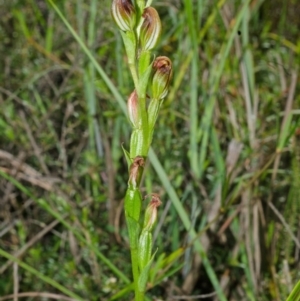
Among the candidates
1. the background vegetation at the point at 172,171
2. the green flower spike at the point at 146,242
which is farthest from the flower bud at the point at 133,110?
the background vegetation at the point at 172,171

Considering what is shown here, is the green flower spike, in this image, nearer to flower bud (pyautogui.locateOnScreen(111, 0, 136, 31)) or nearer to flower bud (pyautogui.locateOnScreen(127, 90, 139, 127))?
flower bud (pyautogui.locateOnScreen(127, 90, 139, 127))

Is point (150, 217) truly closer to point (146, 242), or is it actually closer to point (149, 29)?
point (146, 242)

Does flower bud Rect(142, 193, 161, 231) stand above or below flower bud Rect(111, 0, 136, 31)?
below

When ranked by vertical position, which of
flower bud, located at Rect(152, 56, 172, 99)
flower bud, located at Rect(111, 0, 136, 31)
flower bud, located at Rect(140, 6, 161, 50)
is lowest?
flower bud, located at Rect(152, 56, 172, 99)

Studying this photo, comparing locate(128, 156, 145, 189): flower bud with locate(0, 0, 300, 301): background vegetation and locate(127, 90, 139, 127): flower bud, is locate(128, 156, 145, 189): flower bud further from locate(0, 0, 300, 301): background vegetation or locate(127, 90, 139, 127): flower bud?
locate(0, 0, 300, 301): background vegetation

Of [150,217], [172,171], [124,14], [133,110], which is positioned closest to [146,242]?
[150,217]

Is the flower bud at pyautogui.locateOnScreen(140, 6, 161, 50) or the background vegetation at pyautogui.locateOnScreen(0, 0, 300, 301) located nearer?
the flower bud at pyautogui.locateOnScreen(140, 6, 161, 50)

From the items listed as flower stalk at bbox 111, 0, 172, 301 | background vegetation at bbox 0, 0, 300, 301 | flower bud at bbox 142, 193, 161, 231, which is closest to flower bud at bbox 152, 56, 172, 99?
flower stalk at bbox 111, 0, 172, 301
